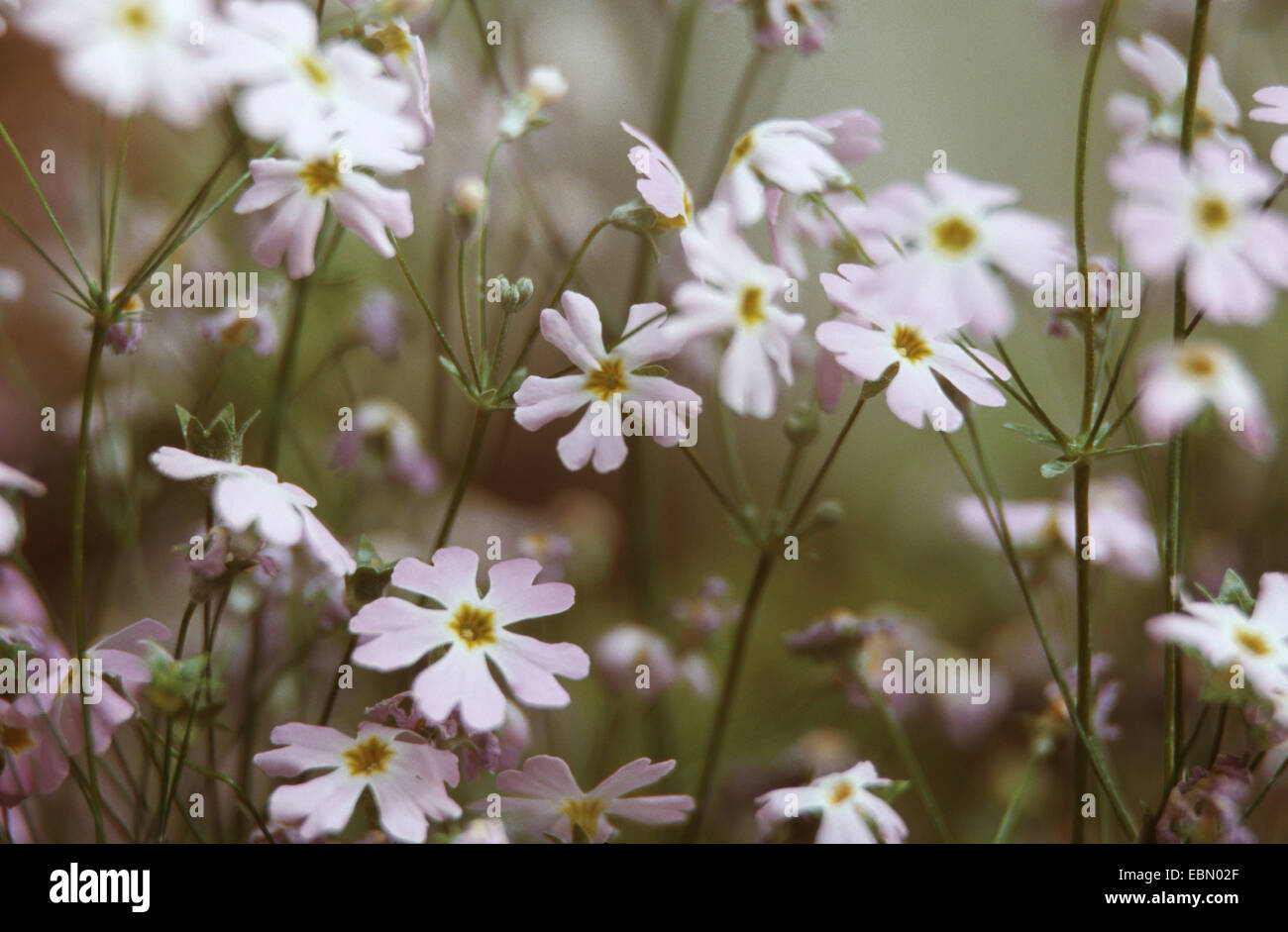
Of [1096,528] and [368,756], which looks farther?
[1096,528]

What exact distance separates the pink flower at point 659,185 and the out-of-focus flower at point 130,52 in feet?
0.58

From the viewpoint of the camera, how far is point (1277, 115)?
0.46 meters

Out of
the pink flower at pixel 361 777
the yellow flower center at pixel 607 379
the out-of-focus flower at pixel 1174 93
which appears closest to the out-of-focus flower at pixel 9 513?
the pink flower at pixel 361 777

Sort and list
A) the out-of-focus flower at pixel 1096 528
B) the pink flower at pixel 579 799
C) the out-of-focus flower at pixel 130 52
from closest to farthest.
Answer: the out-of-focus flower at pixel 130 52 < the pink flower at pixel 579 799 < the out-of-focus flower at pixel 1096 528

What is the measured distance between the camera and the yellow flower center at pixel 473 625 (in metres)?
0.46

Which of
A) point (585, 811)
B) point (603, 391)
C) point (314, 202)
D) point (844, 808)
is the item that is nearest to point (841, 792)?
point (844, 808)

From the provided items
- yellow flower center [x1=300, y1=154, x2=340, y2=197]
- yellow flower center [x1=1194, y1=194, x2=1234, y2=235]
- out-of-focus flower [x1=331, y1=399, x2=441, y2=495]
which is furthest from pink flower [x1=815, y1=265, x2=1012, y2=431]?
out-of-focus flower [x1=331, y1=399, x2=441, y2=495]

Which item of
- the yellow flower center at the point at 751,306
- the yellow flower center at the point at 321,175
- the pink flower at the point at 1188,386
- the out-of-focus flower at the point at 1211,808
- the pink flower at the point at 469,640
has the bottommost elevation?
the out-of-focus flower at the point at 1211,808

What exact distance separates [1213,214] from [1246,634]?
181 mm

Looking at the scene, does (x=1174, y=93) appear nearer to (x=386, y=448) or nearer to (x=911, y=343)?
(x=911, y=343)

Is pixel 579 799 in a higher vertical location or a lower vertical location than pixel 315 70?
lower

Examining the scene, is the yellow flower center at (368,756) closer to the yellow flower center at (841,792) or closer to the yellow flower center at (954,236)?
the yellow flower center at (841,792)
